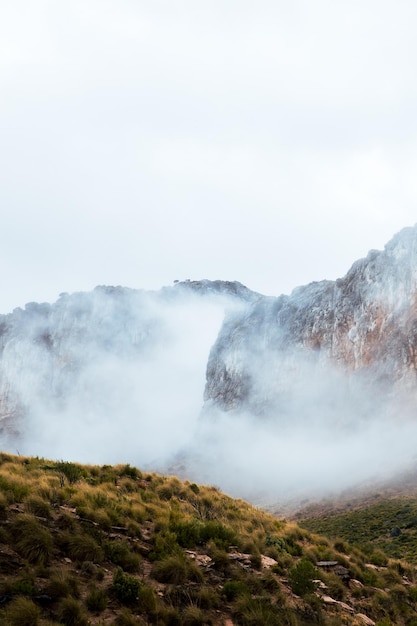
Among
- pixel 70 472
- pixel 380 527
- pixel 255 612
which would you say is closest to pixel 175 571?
pixel 255 612

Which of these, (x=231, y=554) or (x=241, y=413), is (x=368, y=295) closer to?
(x=241, y=413)

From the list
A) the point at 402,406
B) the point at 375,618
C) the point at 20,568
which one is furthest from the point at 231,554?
the point at 402,406

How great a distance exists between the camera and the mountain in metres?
76.5

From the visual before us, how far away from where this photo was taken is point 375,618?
10836 mm

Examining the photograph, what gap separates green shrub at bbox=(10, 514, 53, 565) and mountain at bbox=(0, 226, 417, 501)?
188ft

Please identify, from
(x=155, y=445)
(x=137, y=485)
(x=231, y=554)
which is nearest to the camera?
(x=231, y=554)

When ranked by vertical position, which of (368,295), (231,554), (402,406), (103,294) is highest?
(103,294)

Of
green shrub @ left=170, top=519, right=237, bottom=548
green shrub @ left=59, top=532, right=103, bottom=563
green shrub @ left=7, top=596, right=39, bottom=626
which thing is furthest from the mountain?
green shrub @ left=7, top=596, right=39, bottom=626

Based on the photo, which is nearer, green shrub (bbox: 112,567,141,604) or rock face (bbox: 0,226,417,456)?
green shrub (bbox: 112,567,141,604)

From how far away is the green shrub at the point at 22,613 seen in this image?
6.69 metres

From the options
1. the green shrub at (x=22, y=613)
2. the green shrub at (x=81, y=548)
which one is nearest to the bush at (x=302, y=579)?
the green shrub at (x=81, y=548)

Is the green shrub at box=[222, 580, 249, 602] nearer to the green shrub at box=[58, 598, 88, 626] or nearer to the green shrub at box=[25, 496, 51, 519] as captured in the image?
the green shrub at box=[58, 598, 88, 626]

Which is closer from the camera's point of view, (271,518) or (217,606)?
(217,606)

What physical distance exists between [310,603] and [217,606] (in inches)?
101
